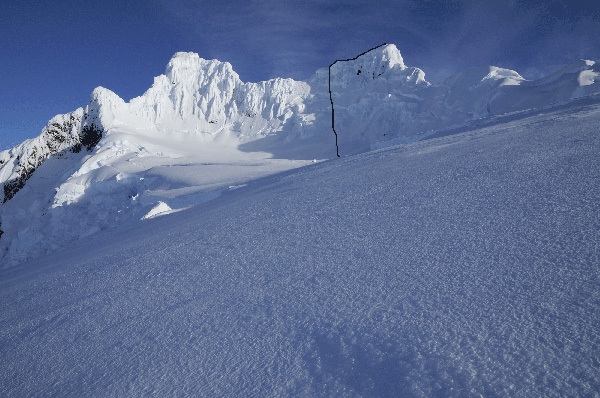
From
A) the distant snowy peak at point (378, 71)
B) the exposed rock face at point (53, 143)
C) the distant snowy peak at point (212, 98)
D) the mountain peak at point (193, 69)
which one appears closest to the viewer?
the exposed rock face at point (53, 143)

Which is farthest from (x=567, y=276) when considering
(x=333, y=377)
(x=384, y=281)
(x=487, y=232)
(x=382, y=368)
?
(x=333, y=377)

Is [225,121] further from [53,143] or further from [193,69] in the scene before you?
[53,143]

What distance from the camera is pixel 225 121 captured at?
9331cm

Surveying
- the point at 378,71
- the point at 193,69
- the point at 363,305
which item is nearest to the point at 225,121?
the point at 193,69

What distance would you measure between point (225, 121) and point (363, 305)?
322 ft

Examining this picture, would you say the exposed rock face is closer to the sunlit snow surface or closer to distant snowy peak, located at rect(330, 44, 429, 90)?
distant snowy peak, located at rect(330, 44, 429, 90)

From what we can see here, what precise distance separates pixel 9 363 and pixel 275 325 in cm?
201

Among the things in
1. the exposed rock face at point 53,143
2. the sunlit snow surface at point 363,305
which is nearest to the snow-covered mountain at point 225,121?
the exposed rock face at point 53,143

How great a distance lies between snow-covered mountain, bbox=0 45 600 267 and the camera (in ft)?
137

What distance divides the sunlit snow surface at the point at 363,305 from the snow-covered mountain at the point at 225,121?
3143cm

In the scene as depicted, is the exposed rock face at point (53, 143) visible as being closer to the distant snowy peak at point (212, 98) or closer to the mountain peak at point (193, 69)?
the distant snowy peak at point (212, 98)

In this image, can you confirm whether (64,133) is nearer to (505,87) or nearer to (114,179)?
(114,179)

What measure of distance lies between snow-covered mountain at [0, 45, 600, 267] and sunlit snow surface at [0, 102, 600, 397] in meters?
31.4

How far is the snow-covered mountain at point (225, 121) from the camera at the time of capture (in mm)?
41656
